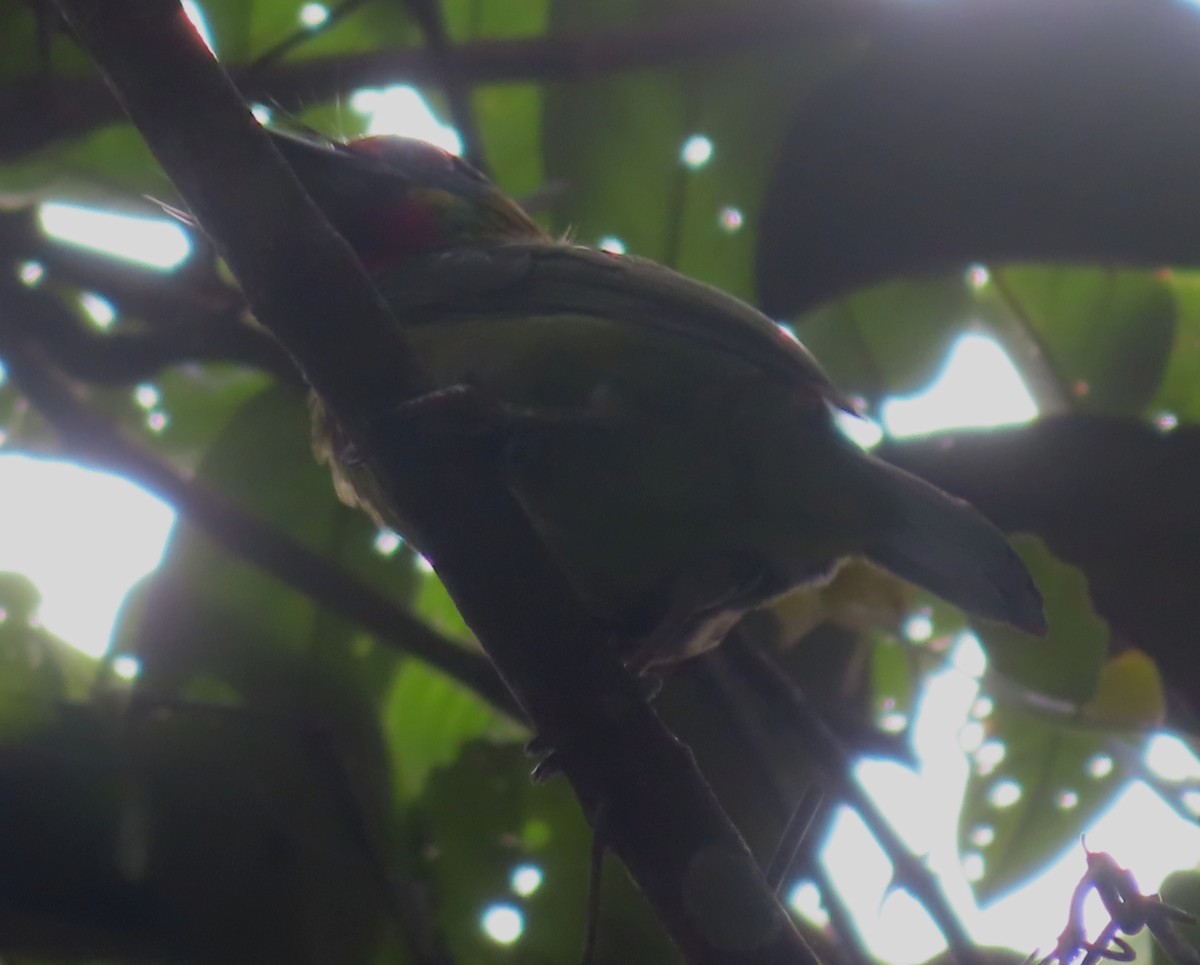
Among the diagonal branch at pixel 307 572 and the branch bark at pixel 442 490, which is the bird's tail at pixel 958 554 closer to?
the branch bark at pixel 442 490

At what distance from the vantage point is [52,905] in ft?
8.79

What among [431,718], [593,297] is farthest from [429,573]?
[593,297]

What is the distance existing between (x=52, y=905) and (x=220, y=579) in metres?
0.87

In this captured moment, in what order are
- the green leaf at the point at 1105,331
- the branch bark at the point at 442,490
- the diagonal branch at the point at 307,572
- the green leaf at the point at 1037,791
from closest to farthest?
the branch bark at the point at 442,490
the diagonal branch at the point at 307,572
the green leaf at the point at 1037,791
the green leaf at the point at 1105,331

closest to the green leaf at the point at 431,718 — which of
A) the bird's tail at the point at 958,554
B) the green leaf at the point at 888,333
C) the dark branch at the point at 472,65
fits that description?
the green leaf at the point at 888,333

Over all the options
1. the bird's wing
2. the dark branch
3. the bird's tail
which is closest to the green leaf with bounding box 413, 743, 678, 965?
the bird's wing

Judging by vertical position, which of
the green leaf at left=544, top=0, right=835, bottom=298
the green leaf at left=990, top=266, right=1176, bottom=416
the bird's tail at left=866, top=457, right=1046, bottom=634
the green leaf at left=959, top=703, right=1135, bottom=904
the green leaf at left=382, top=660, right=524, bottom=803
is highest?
the green leaf at left=544, top=0, right=835, bottom=298

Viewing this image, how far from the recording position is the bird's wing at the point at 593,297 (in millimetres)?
2217

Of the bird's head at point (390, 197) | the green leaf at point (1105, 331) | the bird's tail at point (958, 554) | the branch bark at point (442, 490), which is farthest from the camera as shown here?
the green leaf at point (1105, 331)

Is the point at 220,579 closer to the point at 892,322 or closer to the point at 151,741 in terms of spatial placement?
the point at 151,741

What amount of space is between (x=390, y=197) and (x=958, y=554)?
1397 mm

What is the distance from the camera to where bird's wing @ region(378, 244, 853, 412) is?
2.22 m

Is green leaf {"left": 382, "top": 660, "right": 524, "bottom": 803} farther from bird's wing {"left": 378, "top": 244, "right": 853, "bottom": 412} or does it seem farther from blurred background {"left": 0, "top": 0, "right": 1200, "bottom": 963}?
bird's wing {"left": 378, "top": 244, "right": 853, "bottom": 412}

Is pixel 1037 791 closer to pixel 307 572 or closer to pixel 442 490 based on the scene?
pixel 307 572
